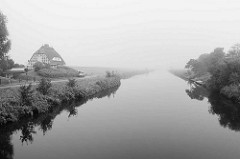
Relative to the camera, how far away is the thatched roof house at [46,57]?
91.4 meters

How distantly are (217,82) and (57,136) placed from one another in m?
48.5

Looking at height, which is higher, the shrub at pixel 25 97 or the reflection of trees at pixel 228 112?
Answer: the shrub at pixel 25 97

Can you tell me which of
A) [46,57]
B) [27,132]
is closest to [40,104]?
[27,132]

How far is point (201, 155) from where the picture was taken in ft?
65.0

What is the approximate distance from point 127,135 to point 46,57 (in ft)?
249

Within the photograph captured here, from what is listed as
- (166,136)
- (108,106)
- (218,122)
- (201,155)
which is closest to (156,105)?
(108,106)

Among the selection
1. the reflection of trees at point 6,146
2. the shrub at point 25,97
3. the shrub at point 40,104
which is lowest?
the reflection of trees at point 6,146

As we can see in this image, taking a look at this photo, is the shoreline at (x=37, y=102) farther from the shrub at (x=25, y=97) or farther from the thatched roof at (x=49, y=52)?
the thatched roof at (x=49, y=52)

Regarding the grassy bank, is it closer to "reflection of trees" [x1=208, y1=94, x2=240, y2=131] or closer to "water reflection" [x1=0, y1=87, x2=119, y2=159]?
"water reflection" [x1=0, y1=87, x2=119, y2=159]

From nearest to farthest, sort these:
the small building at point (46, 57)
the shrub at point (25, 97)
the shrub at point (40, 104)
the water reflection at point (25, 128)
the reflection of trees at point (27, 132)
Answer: the water reflection at point (25, 128)
the reflection of trees at point (27, 132)
the shrub at point (25, 97)
the shrub at point (40, 104)
the small building at point (46, 57)

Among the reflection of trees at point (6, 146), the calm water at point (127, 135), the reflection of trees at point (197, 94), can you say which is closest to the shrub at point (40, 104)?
the calm water at point (127, 135)

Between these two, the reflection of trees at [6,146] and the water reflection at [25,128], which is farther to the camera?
the water reflection at [25,128]

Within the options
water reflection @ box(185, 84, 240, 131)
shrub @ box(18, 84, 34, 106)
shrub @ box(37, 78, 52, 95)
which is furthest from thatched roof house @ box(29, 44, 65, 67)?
water reflection @ box(185, 84, 240, 131)

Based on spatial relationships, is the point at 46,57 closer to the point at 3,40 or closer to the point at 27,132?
the point at 3,40
